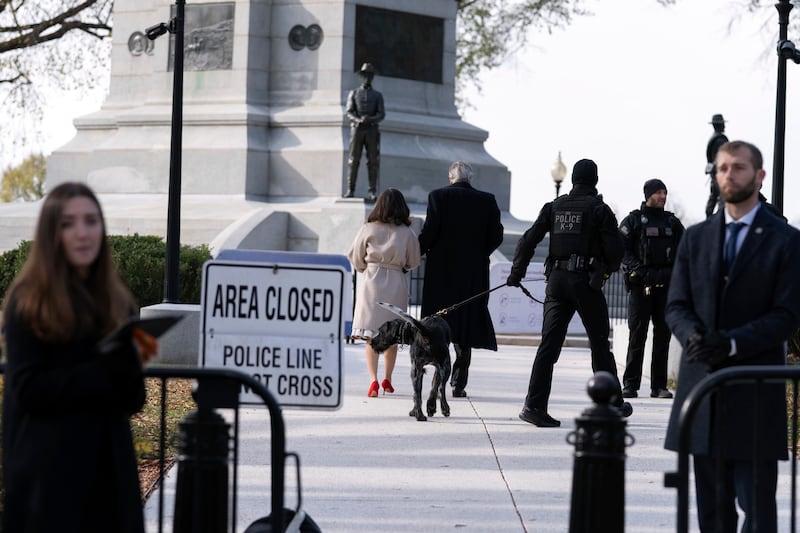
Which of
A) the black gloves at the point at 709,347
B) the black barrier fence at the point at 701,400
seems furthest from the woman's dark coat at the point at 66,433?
the black gloves at the point at 709,347

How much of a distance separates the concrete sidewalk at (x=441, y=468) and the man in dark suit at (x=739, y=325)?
4.69 feet

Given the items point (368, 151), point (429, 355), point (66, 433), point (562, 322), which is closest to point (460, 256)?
point (429, 355)

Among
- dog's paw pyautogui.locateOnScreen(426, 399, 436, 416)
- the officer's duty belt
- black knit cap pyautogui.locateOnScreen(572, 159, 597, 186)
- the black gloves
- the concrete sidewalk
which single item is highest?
black knit cap pyautogui.locateOnScreen(572, 159, 597, 186)

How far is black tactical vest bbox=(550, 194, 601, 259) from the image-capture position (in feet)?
39.7

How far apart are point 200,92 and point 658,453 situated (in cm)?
2318

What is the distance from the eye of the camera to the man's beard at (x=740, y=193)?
667cm

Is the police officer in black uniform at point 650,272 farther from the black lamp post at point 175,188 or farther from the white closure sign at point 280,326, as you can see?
the white closure sign at point 280,326

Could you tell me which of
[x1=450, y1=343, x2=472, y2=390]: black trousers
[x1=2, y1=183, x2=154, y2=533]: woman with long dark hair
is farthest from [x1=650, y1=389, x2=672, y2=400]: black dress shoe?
[x1=2, y1=183, x2=154, y2=533]: woman with long dark hair

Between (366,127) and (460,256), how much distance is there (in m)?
15.7

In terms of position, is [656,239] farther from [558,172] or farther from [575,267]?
[558,172]

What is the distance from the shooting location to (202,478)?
598 cm

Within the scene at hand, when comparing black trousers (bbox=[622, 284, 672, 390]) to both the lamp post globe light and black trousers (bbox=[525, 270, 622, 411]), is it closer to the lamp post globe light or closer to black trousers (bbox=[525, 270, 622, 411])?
black trousers (bbox=[525, 270, 622, 411])

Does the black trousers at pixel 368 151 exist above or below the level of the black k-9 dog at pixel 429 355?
above

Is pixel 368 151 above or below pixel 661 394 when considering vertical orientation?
Answer: above
